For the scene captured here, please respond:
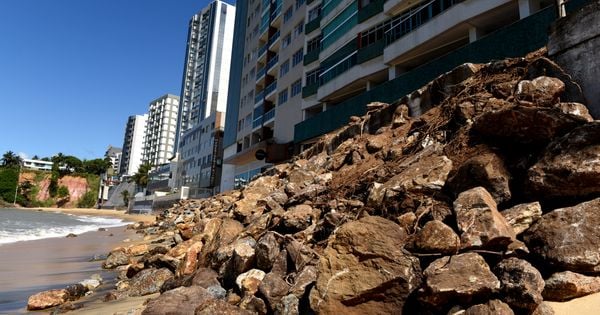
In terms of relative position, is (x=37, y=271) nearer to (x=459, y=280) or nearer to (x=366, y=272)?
(x=366, y=272)

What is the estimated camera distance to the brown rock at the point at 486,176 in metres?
5.07

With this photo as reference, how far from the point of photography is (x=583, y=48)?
6.04m

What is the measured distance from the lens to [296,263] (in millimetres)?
5855

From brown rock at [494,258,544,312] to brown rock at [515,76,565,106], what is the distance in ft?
11.1

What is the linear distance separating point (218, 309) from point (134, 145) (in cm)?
17261

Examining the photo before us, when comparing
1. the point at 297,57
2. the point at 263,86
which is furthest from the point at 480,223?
the point at 263,86

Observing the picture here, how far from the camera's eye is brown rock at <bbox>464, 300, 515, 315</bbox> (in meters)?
3.40

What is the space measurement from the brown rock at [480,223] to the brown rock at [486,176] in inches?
19.8

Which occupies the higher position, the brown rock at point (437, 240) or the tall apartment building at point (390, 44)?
the tall apartment building at point (390, 44)

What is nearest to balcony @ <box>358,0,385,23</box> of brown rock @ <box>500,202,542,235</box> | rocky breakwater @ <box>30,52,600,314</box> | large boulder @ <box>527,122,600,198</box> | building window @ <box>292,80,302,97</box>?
building window @ <box>292,80,302,97</box>

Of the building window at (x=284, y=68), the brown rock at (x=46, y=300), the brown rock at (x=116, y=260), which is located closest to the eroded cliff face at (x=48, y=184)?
the building window at (x=284, y=68)

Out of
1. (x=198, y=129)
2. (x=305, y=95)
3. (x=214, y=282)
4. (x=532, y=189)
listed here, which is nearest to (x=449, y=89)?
(x=532, y=189)

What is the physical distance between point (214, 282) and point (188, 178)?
7490 centimetres

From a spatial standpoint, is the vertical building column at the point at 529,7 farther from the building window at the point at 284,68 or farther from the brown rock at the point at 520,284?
the building window at the point at 284,68
